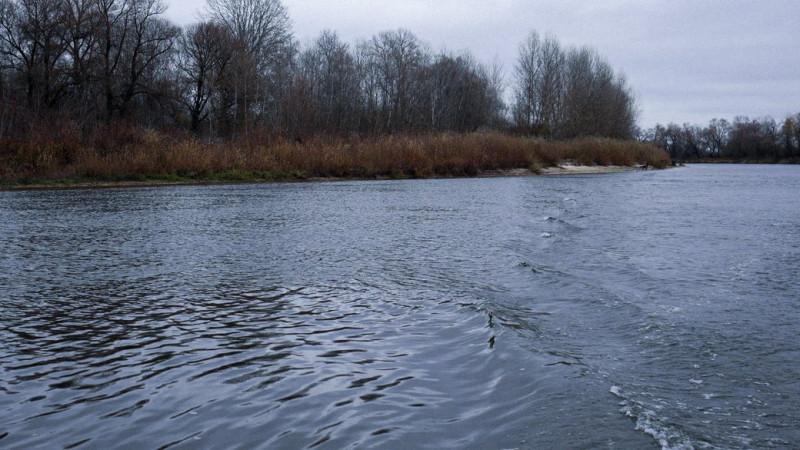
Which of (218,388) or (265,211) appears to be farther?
(265,211)

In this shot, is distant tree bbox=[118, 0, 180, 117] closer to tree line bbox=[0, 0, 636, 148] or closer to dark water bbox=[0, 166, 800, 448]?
tree line bbox=[0, 0, 636, 148]

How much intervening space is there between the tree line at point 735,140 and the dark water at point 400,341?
291 ft

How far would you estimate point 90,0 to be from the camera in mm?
43000

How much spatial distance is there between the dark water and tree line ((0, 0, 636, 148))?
26164 millimetres

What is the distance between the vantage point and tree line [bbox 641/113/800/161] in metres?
110

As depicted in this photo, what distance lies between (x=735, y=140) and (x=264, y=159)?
359 feet

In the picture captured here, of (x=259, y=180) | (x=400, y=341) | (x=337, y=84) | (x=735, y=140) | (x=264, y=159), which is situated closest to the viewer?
(x=400, y=341)

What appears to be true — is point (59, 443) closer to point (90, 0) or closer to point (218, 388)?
point (218, 388)

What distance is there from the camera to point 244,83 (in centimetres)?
5100

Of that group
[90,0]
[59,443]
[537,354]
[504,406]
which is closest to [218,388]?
[59,443]

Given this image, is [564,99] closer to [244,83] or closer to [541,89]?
[541,89]

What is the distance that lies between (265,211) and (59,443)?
45.0ft

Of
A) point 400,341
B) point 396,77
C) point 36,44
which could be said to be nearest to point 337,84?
point 396,77

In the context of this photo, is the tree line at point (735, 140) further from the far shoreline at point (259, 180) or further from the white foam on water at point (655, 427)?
the white foam on water at point (655, 427)
